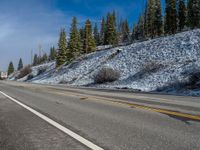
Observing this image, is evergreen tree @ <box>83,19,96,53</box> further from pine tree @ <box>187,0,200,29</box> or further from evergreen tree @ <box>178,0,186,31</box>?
pine tree @ <box>187,0,200,29</box>

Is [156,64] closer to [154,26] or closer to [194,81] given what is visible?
[194,81]

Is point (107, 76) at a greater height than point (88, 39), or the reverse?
point (88, 39)

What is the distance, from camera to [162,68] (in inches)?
1246

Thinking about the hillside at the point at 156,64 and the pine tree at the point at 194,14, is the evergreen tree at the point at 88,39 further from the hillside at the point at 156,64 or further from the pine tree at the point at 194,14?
the pine tree at the point at 194,14

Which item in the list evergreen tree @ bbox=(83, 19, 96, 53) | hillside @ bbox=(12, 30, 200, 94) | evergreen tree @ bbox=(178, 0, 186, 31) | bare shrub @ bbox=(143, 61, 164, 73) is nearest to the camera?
hillside @ bbox=(12, 30, 200, 94)

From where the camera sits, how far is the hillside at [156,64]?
86.0 ft

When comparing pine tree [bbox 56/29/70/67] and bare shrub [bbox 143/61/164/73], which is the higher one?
pine tree [bbox 56/29/70/67]

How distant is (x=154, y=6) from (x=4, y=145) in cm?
6986

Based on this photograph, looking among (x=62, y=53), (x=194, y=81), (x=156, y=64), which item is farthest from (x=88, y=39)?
(x=194, y=81)

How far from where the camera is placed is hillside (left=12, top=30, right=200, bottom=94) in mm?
26208

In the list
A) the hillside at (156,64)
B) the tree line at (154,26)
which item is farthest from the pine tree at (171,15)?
the hillside at (156,64)

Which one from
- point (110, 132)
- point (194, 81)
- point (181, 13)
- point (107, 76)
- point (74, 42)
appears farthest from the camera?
point (74, 42)

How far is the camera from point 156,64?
33.7 m

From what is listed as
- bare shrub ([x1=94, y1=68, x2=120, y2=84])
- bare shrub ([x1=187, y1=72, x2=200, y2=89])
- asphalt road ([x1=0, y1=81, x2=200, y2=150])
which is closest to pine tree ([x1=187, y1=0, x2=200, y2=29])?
bare shrub ([x1=94, y1=68, x2=120, y2=84])
